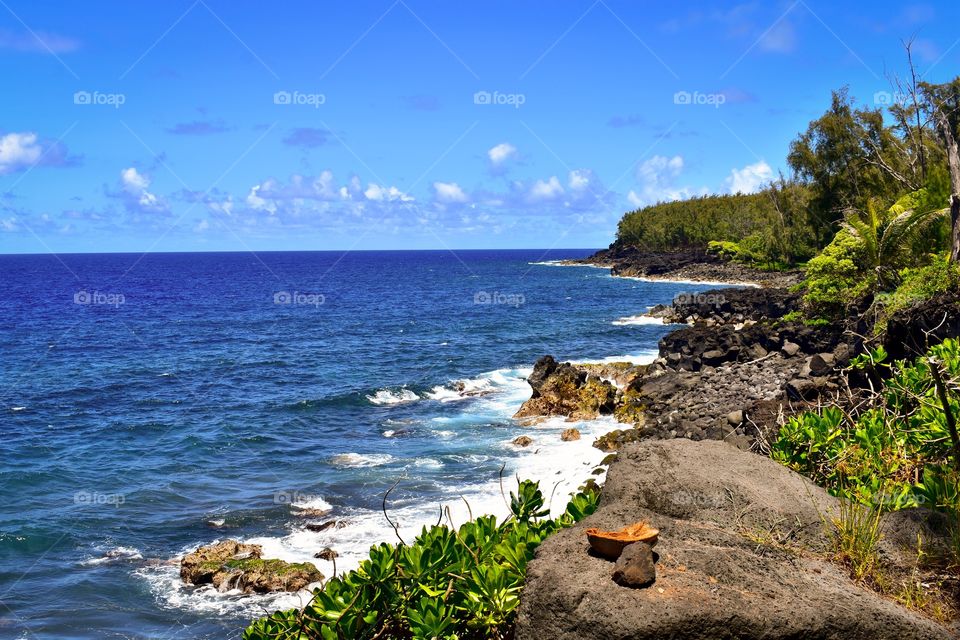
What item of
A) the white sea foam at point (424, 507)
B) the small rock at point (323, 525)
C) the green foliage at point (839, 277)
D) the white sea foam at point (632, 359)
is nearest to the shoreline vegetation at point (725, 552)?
the white sea foam at point (424, 507)

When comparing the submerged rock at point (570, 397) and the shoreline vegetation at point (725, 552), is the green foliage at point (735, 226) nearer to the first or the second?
the submerged rock at point (570, 397)

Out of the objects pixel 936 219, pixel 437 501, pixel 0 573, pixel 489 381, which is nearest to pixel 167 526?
pixel 0 573

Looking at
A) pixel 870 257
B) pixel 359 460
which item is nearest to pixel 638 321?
pixel 870 257

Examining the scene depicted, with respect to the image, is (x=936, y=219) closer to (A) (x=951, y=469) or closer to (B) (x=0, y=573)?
(A) (x=951, y=469)

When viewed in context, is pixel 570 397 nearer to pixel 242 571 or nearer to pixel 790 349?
pixel 790 349

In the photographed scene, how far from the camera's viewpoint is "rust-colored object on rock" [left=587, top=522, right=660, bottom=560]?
449 centimetres

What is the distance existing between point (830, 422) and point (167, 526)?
1513 cm

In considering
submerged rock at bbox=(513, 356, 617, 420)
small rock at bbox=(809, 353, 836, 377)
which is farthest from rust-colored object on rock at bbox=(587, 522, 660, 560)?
submerged rock at bbox=(513, 356, 617, 420)

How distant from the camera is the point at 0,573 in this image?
50.2 feet

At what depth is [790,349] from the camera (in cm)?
2591

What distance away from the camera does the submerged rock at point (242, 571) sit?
13797 millimetres

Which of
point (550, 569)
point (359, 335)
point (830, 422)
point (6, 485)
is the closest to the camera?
point (550, 569)

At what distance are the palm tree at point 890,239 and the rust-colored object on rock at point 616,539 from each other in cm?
2328

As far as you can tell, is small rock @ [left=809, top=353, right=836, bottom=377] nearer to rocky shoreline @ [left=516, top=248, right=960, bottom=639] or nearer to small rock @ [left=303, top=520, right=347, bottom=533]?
rocky shoreline @ [left=516, top=248, right=960, bottom=639]
